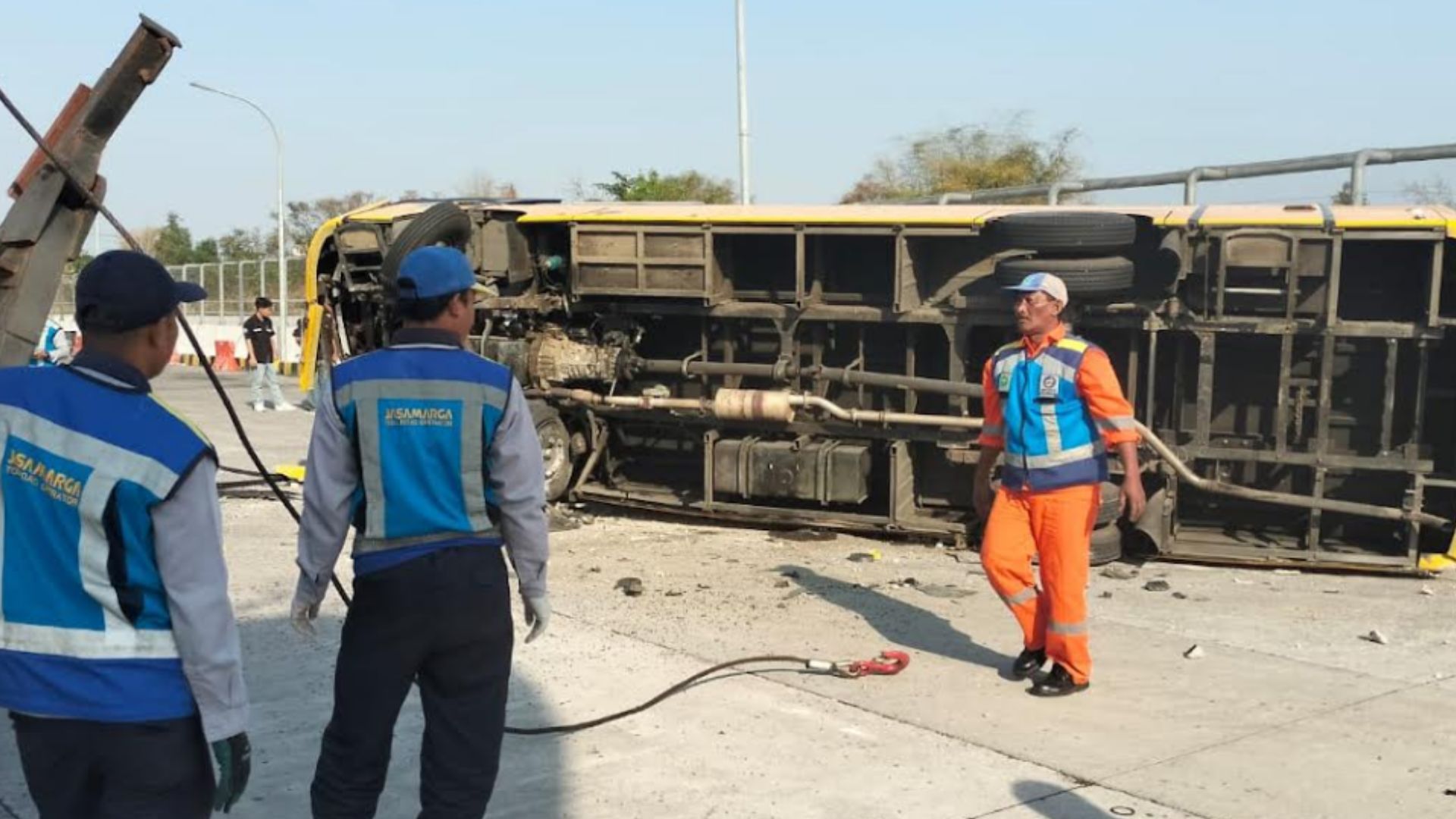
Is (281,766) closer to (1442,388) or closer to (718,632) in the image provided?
(718,632)

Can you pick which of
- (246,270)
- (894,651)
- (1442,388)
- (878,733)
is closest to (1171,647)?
(894,651)

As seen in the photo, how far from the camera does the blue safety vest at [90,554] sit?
2664 mm

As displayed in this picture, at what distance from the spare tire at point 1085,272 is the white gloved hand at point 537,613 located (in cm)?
522

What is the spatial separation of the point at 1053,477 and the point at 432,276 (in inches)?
122

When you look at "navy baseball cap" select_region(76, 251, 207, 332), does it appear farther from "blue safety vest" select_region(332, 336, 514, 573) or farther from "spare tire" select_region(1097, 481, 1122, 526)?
"spare tire" select_region(1097, 481, 1122, 526)

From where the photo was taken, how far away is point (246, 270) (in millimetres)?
35250

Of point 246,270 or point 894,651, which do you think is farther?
point 246,270

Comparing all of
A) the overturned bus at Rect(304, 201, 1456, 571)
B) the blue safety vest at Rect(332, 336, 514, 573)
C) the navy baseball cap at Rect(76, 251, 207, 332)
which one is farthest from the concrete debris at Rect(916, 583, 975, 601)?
the navy baseball cap at Rect(76, 251, 207, 332)

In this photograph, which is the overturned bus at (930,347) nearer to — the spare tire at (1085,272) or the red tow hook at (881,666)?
the spare tire at (1085,272)

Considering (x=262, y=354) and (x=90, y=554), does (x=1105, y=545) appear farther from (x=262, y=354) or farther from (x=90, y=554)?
(x=262, y=354)

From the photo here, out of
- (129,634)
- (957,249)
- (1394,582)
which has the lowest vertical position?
(1394,582)

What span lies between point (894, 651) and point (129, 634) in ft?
14.0

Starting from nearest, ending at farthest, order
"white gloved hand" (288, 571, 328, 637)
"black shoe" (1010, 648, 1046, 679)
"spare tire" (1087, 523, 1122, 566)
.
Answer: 1. "white gloved hand" (288, 571, 328, 637)
2. "black shoe" (1010, 648, 1046, 679)
3. "spare tire" (1087, 523, 1122, 566)

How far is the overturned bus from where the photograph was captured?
8.30m
